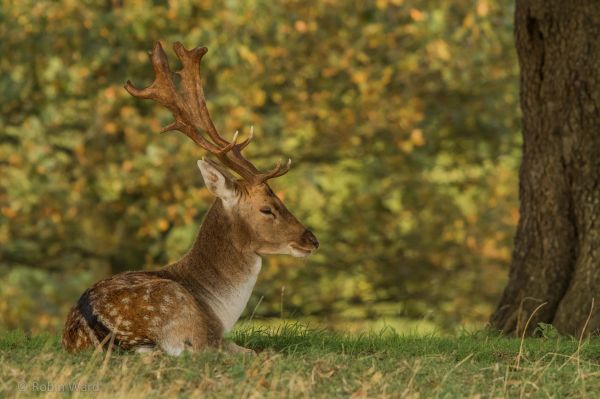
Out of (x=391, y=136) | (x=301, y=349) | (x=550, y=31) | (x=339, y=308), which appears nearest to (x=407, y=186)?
(x=391, y=136)

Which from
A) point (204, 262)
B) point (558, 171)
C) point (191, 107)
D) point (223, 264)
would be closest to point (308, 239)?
point (223, 264)

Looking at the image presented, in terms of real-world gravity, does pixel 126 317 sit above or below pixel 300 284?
above

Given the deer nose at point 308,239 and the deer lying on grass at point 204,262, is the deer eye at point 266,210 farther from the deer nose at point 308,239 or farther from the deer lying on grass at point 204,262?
the deer nose at point 308,239

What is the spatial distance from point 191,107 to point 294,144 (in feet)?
28.6

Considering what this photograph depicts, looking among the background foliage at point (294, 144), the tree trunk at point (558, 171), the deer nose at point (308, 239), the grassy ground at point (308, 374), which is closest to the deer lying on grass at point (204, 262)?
the deer nose at point (308, 239)

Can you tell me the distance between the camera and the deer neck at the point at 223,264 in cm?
726

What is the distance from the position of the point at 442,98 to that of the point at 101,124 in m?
4.60

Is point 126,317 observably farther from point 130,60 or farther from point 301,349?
point 130,60

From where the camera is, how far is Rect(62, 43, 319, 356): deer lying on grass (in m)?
6.52

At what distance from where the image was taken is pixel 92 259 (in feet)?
52.4

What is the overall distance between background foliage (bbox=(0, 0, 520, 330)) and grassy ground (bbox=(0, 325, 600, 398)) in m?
8.05

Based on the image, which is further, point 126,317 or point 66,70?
point 66,70

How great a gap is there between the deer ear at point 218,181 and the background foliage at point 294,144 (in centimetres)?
706

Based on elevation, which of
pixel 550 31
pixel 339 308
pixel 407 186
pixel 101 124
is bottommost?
pixel 339 308
